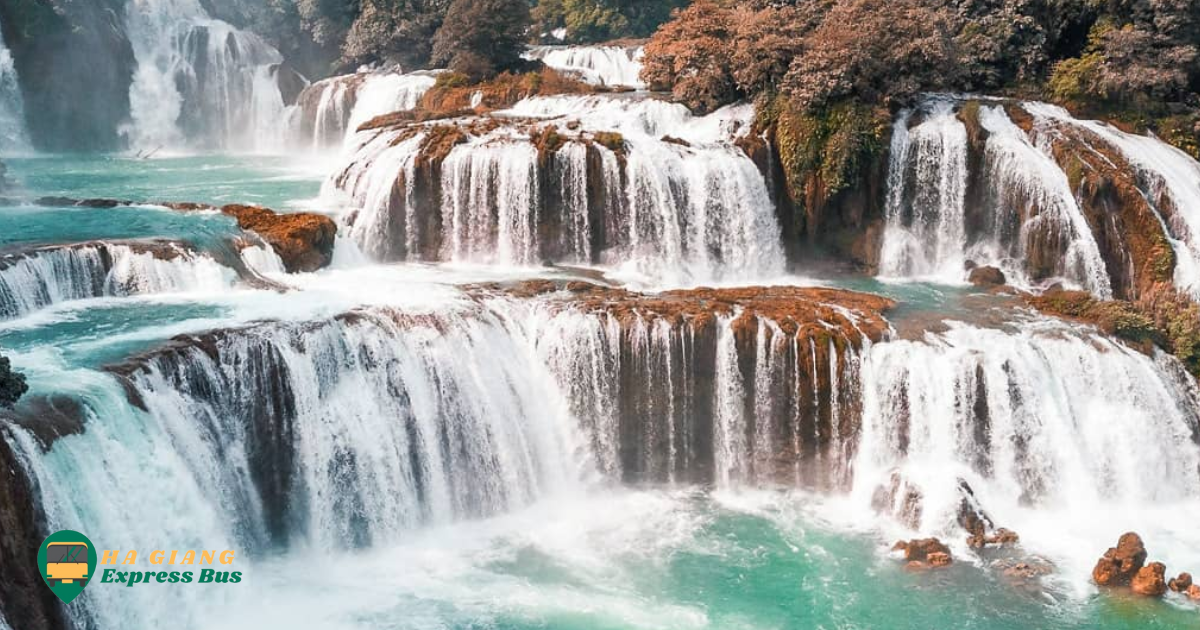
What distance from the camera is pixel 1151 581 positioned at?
13875 mm

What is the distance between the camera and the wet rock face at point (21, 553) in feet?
33.6

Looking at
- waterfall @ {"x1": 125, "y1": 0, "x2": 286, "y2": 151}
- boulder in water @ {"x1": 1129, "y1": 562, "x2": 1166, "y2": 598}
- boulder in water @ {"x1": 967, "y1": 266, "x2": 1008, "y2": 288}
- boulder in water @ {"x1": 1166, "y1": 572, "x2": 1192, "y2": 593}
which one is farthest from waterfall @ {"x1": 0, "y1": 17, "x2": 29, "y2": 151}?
boulder in water @ {"x1": 1166, "y1": 572, "x2": 1192, "y2": 593}

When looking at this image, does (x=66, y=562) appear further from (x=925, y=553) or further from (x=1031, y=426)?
(x=1031, y=426)

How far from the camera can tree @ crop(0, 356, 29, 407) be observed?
11461 millimetres

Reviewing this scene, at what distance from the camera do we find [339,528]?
14.8 metres

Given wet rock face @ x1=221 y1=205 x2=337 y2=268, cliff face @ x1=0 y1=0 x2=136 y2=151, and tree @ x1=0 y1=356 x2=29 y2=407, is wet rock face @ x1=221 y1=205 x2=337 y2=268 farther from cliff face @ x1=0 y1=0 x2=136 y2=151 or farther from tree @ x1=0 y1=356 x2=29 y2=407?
cliff face @ x1=0 y1=0 x2=136 y2=151

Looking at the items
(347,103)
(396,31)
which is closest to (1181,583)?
(347,103)

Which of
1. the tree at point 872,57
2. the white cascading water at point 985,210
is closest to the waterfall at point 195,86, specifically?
the tree at point 872,57

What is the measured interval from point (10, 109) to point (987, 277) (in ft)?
114

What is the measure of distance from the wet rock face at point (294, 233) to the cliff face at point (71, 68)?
21582mm

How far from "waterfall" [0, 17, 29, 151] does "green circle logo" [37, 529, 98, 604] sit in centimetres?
3234

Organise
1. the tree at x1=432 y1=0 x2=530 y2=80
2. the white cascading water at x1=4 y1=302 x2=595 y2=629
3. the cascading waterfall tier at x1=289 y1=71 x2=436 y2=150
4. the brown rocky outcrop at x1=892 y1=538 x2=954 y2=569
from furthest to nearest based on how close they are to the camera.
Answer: the cascading waterfall tier at x1=289 y1=71 x2=436 y2=150 → the tree at x1=432 y1=0 x2=530 y2=80 → the brown rocky outcrop at x1=892 y1=538 x2=954 y2=569 → the white cascading water at x1=4 y1=302 x2=595 y2=629

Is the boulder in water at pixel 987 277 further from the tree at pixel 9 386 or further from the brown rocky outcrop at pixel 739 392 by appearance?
the tree at pixel 9 386

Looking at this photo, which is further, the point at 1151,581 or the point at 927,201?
the point at 927,201
